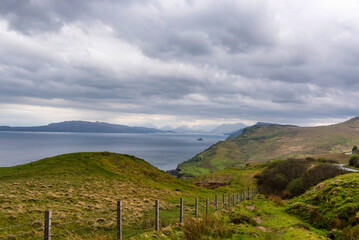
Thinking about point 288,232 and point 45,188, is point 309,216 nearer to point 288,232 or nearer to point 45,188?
point 288,232

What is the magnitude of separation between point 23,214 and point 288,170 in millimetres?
54714

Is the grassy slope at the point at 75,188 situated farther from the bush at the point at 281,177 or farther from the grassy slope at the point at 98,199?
the bush at the point at 281,177

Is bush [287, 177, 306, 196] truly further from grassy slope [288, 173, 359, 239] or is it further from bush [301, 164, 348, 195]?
grassy slope [288, 173, 359, 239]

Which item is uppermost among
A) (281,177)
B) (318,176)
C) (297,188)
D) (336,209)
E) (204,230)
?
(204,230)

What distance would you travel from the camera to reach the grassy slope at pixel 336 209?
14258 mm

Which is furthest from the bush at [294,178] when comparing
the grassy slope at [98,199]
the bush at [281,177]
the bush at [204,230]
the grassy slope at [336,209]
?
the bush at [204,230]

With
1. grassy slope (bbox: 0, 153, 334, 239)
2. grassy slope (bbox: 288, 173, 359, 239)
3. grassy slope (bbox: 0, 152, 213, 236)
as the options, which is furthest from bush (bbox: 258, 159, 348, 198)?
→ grassy slope (bbox: 0, 152, 213, 236)

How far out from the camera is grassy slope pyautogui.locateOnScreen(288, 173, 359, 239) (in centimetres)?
1426

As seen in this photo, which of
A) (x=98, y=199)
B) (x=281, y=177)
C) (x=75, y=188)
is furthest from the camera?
(x=281, y=177)

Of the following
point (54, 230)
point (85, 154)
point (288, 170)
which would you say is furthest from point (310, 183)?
point (85, 154)

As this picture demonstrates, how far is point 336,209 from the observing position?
16969 mm

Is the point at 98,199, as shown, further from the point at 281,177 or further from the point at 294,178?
the point at 281,177

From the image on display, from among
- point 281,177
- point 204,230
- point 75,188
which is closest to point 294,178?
point 281,177

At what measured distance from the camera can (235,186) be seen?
63.8 m
